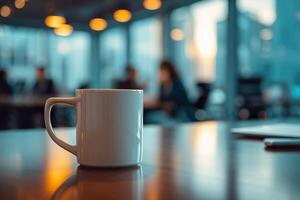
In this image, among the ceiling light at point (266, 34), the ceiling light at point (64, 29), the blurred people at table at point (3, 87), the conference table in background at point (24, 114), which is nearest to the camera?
the conference table in background at point (24, 114)

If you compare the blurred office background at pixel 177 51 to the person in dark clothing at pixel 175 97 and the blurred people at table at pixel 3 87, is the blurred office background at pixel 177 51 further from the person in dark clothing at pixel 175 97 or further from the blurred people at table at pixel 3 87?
the blurred people at table at pixel 3 87

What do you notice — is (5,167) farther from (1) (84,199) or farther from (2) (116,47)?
(2) (116,47)

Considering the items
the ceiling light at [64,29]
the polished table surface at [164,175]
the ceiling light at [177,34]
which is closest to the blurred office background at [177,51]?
the ceiling light at [177,34]

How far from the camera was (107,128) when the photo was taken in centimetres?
62

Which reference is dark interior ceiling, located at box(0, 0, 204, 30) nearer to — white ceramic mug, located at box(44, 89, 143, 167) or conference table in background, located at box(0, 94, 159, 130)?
conference table in background, located at box(0, 94, 159, 130)

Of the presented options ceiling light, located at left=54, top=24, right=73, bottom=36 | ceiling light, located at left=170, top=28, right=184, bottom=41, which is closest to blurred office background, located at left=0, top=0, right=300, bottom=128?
ceiling light, located at left=170, top=28, right=184, bottom=41

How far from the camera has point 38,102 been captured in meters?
4.58

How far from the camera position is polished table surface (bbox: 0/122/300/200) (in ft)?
1.50

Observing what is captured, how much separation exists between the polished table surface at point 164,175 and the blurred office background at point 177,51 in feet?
12.5

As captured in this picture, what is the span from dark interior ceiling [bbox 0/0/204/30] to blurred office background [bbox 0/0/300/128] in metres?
0.02

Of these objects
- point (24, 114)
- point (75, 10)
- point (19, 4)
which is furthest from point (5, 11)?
point (24, 114)

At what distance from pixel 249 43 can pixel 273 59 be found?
430mm

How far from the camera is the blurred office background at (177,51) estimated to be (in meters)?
5.48

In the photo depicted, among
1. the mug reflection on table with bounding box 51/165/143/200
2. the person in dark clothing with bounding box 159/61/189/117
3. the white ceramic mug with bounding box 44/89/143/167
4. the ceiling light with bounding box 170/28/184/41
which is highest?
the ceiling light with bounding box 170/28/184/41
